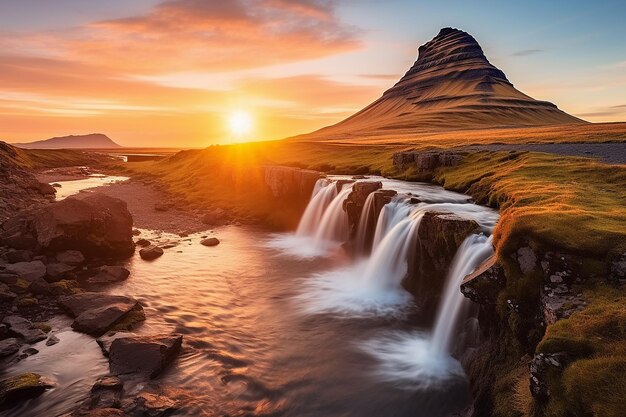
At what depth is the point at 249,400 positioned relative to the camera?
48.2 feet

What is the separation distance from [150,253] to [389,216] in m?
19.2

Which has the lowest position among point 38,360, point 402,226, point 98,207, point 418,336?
point 418,336

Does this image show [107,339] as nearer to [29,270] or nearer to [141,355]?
[141,355]

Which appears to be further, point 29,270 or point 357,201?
point 357,201

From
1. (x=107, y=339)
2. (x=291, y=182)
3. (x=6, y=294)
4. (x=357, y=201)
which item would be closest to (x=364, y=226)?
(x=357, y=201)

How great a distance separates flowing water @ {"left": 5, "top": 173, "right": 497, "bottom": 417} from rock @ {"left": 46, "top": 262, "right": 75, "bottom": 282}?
3330mm

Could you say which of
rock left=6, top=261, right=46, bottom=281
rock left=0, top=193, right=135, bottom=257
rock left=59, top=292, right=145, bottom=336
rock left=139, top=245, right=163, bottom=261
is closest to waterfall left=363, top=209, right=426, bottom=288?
→ rock left=59, top=292, right=145, bottom=336

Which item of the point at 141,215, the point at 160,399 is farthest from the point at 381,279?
the point at 141,215

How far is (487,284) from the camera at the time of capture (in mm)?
14719

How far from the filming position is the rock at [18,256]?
2647 centimetres

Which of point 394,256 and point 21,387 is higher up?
point 394,256

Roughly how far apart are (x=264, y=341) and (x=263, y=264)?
13397 mm

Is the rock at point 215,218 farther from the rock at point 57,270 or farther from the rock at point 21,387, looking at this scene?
the rock at point 21,387

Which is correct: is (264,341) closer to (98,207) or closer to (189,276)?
(189,276)
